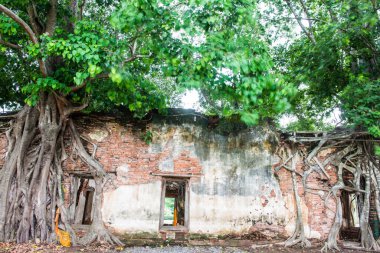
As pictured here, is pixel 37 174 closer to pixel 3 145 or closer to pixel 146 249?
pixel 3 145

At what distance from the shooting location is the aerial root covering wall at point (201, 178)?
6.45 m

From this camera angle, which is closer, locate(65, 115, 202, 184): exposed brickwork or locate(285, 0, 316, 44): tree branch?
locate(65, 115, 202, 184): exposed brickwork

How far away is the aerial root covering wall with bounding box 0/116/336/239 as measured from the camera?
6.45 m

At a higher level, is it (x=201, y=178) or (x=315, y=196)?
(x=201, y=178)

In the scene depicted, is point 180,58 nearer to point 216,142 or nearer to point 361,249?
point 216,142

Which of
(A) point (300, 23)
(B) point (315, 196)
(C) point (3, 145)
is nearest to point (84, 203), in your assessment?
(C) point (3, 145)

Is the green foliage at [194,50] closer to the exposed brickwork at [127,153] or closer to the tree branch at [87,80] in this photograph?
the tree branch at [87,80]

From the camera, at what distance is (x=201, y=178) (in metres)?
6.77

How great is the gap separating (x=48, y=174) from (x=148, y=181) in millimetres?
2006

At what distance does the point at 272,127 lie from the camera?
725cm

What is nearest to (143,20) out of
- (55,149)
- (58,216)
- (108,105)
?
(108,105)

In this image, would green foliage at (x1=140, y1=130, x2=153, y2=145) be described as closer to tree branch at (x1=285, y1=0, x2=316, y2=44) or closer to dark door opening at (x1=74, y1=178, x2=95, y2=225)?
dark door opening at (x1=74, y1=178, x2=95, y2=225)

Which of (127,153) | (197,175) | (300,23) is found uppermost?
(300,23)

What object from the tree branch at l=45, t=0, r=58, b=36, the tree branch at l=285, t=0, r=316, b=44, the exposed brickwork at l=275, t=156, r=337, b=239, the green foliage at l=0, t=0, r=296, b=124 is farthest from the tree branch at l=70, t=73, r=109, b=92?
the tree branch at l=285, t=0, r=316, b=44
